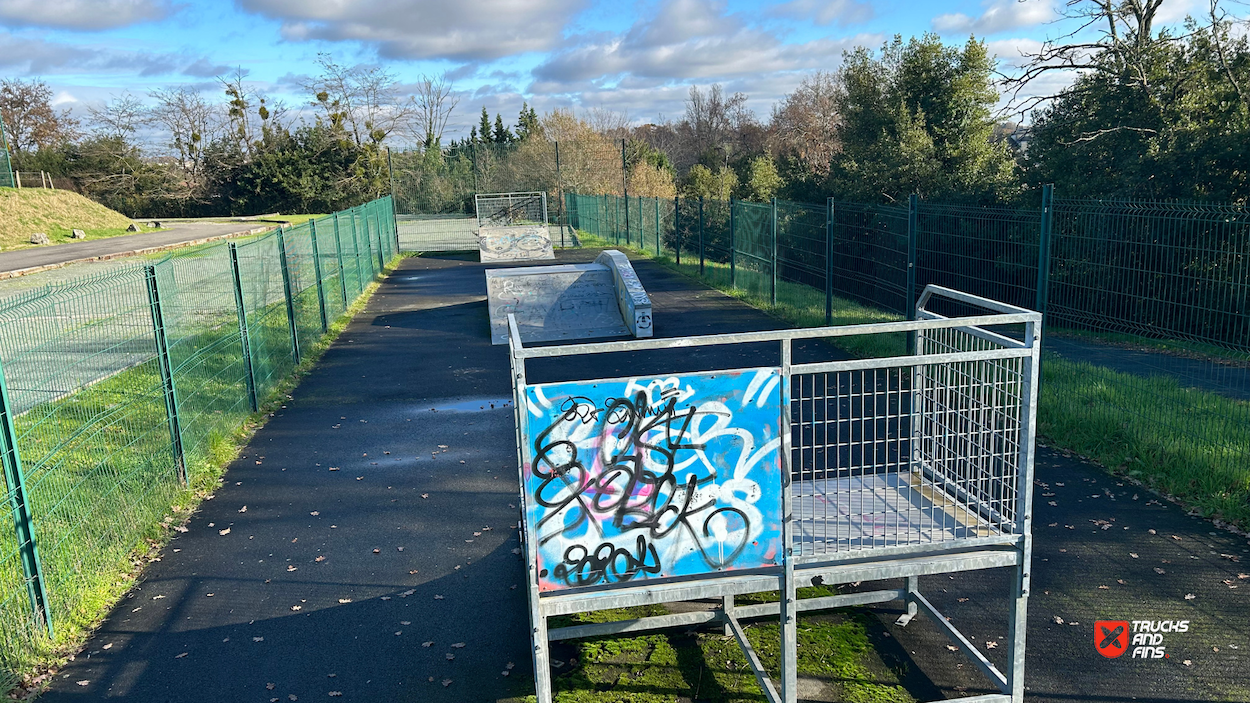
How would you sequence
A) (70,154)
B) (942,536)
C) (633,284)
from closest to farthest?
(942,536)
(633,284)
(70,154)

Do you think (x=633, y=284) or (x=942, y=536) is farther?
(x=633, y=284)

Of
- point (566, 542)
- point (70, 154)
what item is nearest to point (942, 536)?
point (566, 542)

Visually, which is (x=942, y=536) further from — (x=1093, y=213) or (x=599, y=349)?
(x=1093, y=213)

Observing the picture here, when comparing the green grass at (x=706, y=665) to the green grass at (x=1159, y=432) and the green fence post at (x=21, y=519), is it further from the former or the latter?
the green grass at (x=1159, y=432)

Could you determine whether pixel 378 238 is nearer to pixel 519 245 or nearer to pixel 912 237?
pixel 519 245

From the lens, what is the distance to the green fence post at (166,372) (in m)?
7.32

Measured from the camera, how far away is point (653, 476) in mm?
3623

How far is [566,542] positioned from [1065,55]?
20.2 m

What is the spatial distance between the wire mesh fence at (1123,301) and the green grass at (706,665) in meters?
3.45

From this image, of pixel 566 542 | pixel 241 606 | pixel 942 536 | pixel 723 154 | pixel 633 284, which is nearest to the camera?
pixel 566 542

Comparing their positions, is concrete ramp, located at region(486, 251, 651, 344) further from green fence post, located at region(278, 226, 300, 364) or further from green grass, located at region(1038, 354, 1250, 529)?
green grass, located at region(1038, 354, 1250, 529)

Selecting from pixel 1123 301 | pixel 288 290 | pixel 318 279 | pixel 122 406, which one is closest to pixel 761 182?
pixel 318 279

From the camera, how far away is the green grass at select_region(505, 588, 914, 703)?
4316 mm

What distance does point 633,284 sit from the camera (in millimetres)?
14852
